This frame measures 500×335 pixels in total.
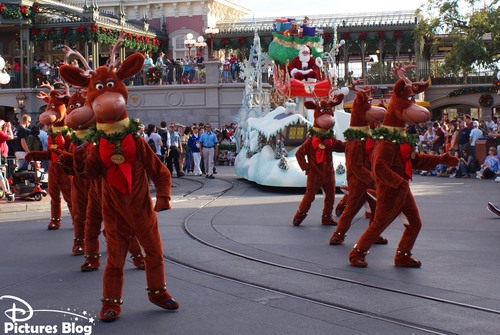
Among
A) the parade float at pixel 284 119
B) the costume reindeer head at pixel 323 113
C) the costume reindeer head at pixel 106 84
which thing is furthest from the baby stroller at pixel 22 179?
the costume reindeer head at pixel 106 84

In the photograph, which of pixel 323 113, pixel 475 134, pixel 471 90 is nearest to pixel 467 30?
pixel 471 90

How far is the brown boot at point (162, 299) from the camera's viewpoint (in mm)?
5359

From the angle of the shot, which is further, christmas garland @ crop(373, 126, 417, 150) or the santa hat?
the santa hat

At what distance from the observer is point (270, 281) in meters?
6.29

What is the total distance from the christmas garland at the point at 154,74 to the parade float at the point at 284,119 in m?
9.51

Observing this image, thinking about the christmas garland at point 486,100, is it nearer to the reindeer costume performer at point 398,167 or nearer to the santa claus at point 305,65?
the santa claus at point 305,65

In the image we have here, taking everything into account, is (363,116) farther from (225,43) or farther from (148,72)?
(225,43)

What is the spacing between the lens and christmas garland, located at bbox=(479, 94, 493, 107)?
2994 cm

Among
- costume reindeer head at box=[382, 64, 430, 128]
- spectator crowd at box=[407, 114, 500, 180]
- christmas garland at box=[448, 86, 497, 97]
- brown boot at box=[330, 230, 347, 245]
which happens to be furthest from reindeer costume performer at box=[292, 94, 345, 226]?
christmas garland at box=[448, 86, 497, 97]

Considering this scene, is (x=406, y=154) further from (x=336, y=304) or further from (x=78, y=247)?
(x=78, y=247)

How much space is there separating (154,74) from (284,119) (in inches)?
518

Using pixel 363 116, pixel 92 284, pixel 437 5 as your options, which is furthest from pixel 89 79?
pixel 437 5

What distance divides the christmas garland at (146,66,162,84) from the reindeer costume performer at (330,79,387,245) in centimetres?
1867

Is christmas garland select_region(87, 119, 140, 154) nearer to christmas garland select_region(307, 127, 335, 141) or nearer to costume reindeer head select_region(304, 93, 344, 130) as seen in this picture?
costume reindeer head select_region(304, 93, 344, 130)
